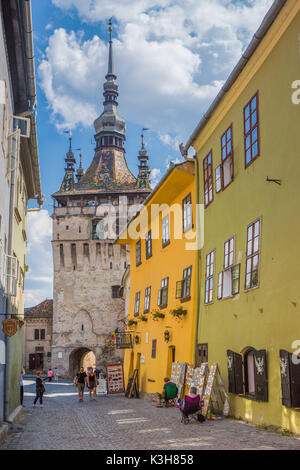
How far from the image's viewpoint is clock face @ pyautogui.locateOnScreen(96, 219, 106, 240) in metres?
60.5

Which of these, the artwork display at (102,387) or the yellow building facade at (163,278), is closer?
the yellow building facade at (163,278)

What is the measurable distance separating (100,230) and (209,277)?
1738 inches

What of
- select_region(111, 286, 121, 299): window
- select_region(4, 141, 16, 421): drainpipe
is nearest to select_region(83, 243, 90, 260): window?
select_region(111, 286, 121, 299): window

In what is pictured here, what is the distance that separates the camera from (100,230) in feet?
200

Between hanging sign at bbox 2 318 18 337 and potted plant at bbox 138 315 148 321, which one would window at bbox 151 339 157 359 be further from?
hanging sign at bbox 2 318 18 337

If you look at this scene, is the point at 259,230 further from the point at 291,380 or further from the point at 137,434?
the point at 137,434

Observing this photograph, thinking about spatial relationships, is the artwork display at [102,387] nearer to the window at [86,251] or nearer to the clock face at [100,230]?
the window at [86,251]

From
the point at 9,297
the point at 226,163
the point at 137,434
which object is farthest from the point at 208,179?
the point at 137,434

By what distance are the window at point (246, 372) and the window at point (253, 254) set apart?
155 centimetres

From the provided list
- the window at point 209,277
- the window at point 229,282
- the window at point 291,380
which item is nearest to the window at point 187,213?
the window at point 209,277

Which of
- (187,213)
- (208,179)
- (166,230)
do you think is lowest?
(166,230)

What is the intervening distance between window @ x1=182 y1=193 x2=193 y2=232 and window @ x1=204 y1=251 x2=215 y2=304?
2.55m

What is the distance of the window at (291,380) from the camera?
1062cm

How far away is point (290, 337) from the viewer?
36.4ft
